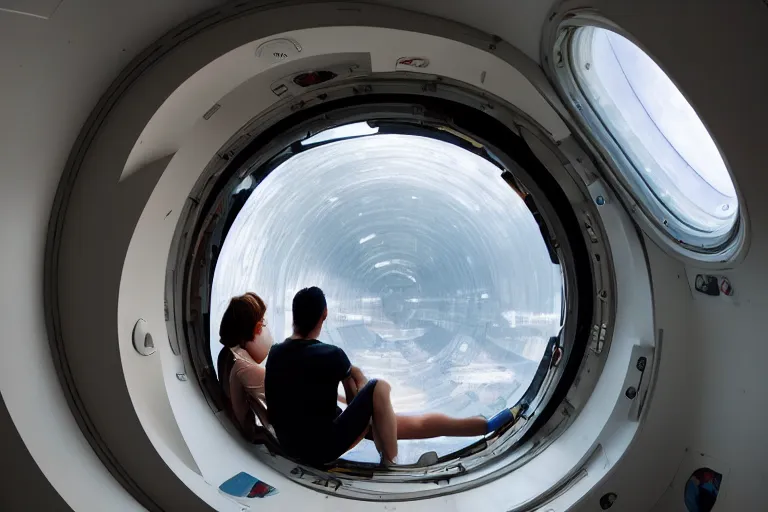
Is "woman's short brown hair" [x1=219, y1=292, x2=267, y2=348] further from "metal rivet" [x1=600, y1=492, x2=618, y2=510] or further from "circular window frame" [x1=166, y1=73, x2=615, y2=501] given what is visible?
"metal rivet" [x1=600, y1=492, x2=618, y2=510]

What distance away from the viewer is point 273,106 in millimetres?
1921

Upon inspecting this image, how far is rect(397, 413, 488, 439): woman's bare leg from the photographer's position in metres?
2.58

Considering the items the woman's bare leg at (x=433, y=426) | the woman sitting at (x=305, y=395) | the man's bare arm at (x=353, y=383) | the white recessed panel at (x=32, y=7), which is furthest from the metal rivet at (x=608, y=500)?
A: the white recessed panel at (x=32, y=7)

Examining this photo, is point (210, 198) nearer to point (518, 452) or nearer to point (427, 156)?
point (427, 156)

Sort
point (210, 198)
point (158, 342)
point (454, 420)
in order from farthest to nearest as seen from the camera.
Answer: point (454, 420) → point (210, 198) → point (158, 342)

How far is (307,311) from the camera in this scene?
8.00 ft

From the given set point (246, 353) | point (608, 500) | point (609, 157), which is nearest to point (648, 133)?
point (609, 157)

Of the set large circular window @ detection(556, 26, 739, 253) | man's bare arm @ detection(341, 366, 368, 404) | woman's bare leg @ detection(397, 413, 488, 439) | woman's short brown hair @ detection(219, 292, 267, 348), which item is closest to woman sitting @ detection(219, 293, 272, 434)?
woman's short brown hair @ detection(219, 292, 267, 348)

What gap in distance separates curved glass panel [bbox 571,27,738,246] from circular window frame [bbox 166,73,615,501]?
32cm

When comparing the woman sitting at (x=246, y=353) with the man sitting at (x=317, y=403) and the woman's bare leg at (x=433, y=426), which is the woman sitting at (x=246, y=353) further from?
the woman's bare leg at (x=433, y=426)

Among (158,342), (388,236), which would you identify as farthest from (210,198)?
(388,236)

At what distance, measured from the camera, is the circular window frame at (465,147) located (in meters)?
1.91

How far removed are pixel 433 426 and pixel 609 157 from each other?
1.64 meters

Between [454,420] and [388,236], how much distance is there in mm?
1163
